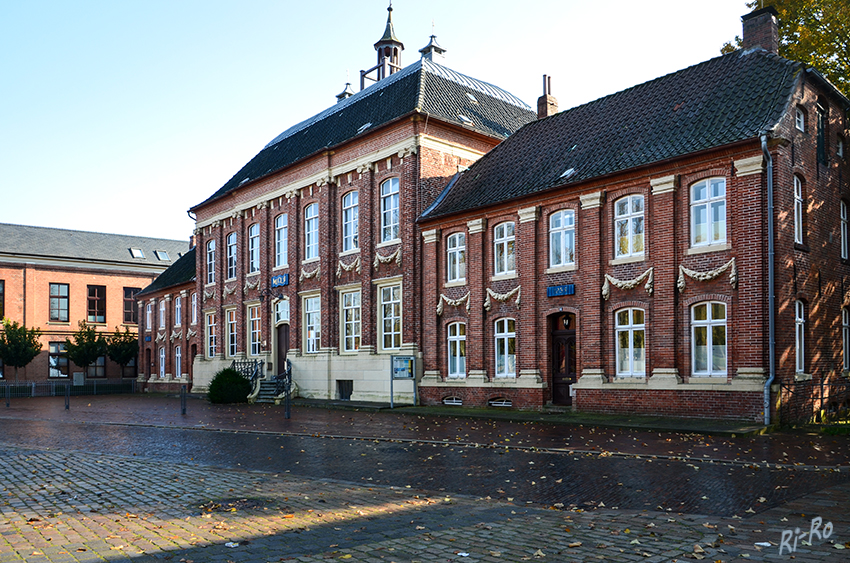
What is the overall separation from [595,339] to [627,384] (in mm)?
1519

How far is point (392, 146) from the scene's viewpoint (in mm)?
27297

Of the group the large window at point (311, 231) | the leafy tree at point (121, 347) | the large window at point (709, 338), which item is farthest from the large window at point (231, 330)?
the large window at point (709, 338)

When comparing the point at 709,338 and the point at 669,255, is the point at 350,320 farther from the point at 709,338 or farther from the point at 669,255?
the point at 709,338

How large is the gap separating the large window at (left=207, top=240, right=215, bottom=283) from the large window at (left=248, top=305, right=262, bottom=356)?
5.47m

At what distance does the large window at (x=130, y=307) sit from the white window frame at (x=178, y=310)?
13280 mm

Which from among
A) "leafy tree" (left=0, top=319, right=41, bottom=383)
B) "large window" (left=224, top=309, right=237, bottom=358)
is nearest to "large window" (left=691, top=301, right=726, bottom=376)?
"large window" (left=224, top=309, right=237, bottom=358)

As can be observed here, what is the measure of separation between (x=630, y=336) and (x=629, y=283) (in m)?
1.40

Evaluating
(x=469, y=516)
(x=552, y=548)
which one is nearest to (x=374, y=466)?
(x=469, y=516)

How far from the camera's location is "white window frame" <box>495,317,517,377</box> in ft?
74.8

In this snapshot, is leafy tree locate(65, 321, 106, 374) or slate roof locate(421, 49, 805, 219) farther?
leafy tree locate(65, 321, 106, 374)

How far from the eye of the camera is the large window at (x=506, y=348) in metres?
22.8

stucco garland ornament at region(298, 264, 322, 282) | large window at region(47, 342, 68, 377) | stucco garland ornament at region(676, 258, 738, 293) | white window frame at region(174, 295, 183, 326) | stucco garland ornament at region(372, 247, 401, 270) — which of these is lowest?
large window at region(47, 342, 68, 377)

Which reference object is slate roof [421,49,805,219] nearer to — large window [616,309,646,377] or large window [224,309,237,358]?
large window [616,309,646,377]

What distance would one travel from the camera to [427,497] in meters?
8.94
